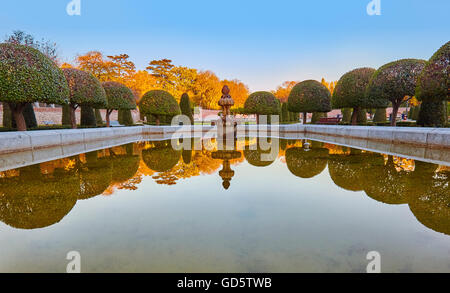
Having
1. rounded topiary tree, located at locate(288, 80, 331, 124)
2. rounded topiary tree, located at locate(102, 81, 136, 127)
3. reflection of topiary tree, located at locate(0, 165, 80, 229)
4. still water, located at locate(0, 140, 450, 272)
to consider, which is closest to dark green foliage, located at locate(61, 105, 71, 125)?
rounded topiary tree, located at locate(102, 81, 136, 127)

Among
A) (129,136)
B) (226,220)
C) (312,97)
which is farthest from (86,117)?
(226,220)

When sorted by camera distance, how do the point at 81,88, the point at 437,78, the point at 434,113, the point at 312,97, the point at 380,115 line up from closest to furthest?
the point at 437,78
the point at 434,113
the point at 81,88
the point at 312,97
the point at 380,115

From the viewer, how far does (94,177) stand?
212 inches

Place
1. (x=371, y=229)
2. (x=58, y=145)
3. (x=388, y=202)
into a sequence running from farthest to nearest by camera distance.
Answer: (x=58, y=145)
(x=388, y=202)
(x=371, y=229)

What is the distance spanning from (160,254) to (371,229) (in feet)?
8.00

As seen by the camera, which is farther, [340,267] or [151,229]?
[151,229]

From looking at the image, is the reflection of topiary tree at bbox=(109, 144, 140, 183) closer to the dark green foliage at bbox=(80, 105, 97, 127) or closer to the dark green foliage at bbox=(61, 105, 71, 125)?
the dark green foliage at bbox=(80, 105, 97, 127)

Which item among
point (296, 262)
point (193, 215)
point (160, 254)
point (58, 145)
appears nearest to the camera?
point (296, 262)

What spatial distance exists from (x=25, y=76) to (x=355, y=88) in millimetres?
22047

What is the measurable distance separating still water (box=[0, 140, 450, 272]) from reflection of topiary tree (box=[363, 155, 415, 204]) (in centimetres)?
2

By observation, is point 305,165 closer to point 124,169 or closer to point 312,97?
point 124,169

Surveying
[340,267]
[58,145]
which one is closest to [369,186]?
[340,267]
